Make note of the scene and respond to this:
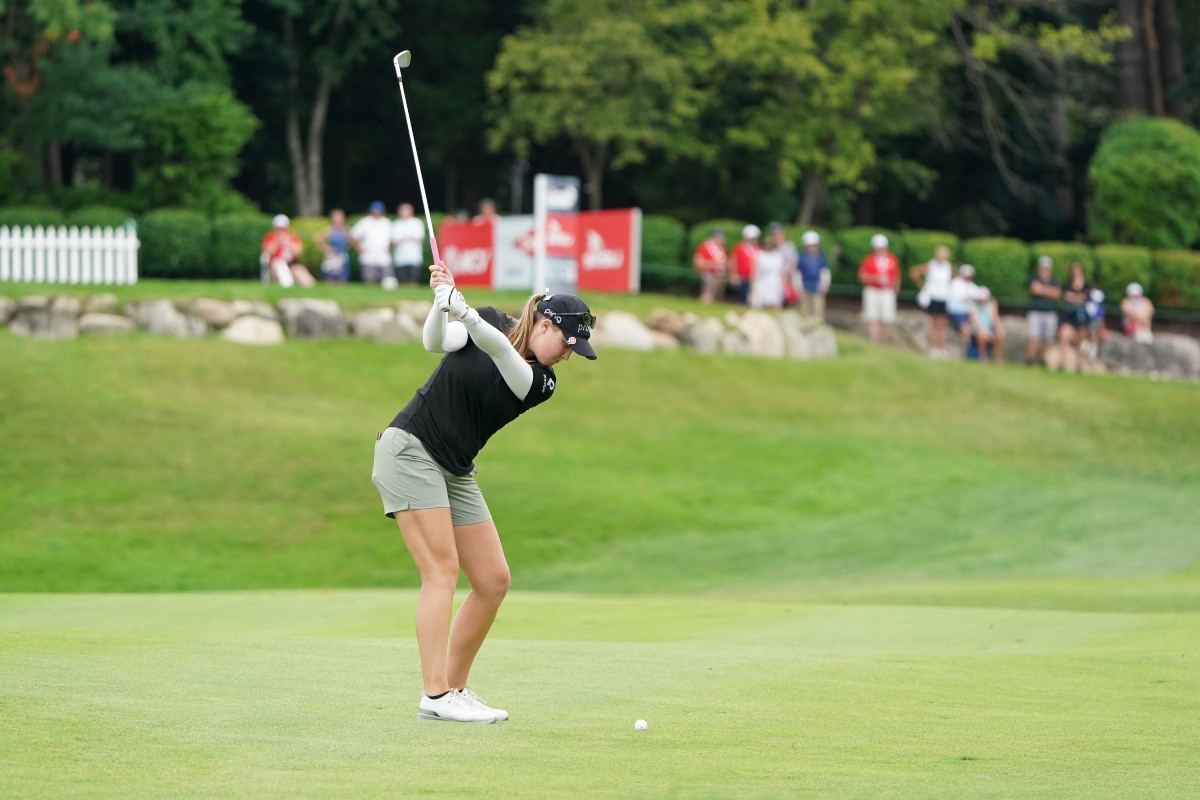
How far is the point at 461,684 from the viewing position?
7555mm

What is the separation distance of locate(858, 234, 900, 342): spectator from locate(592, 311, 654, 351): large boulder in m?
5.48

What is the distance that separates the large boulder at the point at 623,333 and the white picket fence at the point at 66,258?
25.0 feet

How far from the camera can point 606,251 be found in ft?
107

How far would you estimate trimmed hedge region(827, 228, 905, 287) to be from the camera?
40469 mm

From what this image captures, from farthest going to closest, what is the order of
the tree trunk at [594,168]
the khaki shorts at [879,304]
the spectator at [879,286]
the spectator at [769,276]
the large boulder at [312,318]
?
the tree trunk at [594,168] → the khaki shorts at [879,304] → the spectator at [879,286] → the spectator at [769,276] → the large boulder at [312,318]

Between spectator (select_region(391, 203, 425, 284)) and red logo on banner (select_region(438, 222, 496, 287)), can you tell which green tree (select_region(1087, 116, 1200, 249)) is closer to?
red logo on banner (select_region(438, 222, 496, 287))

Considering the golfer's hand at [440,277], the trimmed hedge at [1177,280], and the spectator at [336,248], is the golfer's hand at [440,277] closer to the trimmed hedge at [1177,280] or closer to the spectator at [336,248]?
the spectator at [336,248]

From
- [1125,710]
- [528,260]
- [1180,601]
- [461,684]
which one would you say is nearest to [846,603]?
[1180,601]

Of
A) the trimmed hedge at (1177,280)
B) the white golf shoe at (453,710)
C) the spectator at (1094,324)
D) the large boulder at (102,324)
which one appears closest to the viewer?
the white golf shoe at (453,710)

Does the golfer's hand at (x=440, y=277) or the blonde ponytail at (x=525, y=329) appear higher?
the golfer's hand at (x=440, y=277)

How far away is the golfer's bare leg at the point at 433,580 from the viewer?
287 inches

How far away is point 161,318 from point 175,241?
830 cm

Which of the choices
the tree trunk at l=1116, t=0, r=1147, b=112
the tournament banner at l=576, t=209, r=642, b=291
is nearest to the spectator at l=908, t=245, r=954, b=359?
the tournament banner at l=576, t=209, r=642, b=291

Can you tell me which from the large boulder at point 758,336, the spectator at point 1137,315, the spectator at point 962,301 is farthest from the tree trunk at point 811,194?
the large boulder at point 758,336
